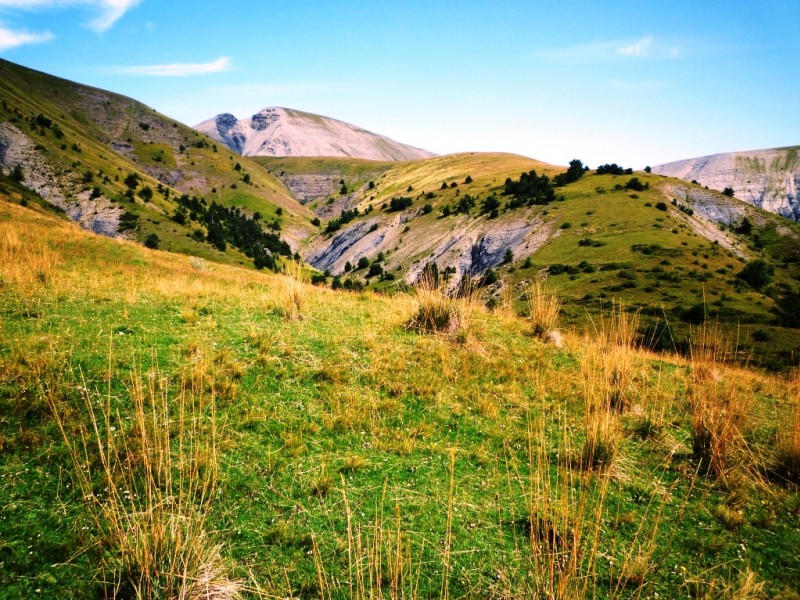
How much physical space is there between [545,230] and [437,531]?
7709 centimetres

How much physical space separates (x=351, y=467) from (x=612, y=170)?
117946 mm

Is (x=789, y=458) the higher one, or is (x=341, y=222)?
(x=341, y=222)

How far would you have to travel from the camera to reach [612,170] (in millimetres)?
101188

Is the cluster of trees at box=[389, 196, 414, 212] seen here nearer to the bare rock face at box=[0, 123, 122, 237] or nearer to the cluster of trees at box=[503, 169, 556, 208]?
the cluster of trees at box=[503, 169, 556, 208]

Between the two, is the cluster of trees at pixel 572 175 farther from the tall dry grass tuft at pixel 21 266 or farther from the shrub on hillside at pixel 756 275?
the tall dry grass tuft at pixel 21 266

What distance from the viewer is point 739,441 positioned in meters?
6.06

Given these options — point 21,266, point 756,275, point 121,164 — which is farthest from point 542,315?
point 121,164

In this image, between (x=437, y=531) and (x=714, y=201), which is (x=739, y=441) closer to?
(x=437, y=531)

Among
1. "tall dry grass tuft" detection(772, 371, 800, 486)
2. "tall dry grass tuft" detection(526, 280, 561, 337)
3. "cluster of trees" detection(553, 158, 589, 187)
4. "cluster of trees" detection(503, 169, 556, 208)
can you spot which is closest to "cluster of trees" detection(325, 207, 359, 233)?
"cluster of trees" detection(503, 169, 556, 208)

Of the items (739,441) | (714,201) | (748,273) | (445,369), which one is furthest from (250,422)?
(714,201)

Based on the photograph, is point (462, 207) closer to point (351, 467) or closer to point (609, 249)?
point (609, 249)

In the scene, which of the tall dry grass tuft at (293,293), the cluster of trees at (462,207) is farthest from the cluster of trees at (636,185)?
the tall dry grass tuft at (293,293)

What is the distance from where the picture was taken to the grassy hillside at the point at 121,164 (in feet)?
255

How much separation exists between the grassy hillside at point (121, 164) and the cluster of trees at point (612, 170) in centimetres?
9447
